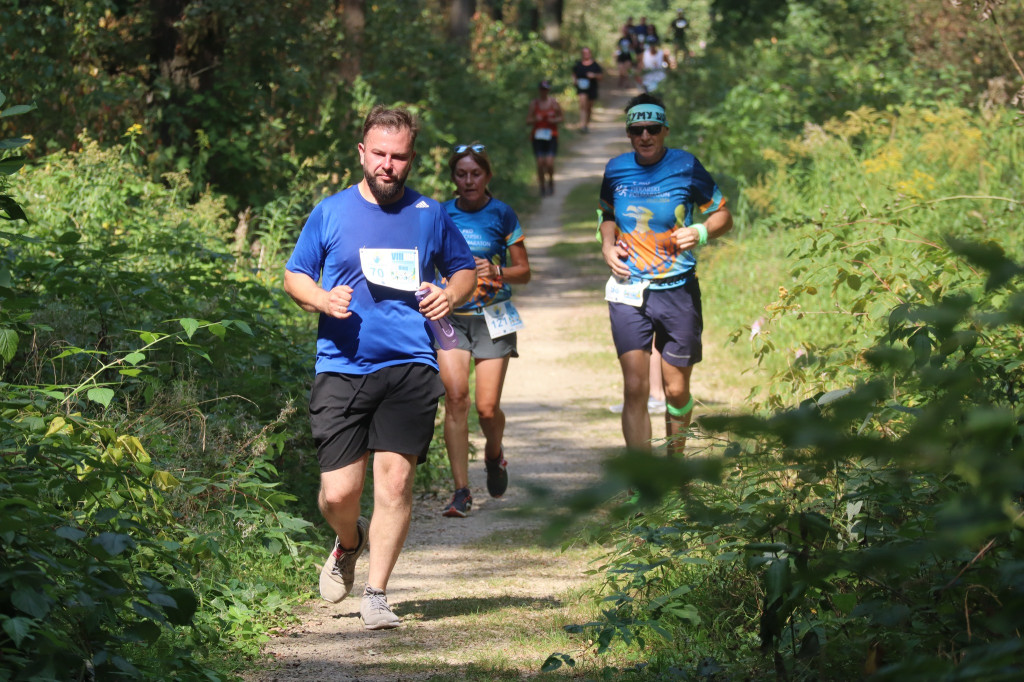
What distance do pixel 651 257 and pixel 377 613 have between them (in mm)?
2754

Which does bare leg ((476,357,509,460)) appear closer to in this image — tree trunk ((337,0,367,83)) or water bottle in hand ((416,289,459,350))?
water bottle in hand ((416,289,459,350))

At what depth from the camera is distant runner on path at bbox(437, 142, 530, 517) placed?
6.94 meters

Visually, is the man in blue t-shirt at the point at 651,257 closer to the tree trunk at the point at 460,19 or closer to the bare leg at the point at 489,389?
the bare leg at the point at 489,389

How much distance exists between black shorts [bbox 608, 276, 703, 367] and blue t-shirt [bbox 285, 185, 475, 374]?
1861 millimetres

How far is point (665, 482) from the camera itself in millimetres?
1739

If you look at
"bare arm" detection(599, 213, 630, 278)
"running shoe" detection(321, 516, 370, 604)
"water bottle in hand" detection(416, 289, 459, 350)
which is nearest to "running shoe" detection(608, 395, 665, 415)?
"bare arm" detection(599, 213, 630, 278)

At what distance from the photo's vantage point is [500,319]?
7027mm

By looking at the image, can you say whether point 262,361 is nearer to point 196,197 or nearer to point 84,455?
point 84,455

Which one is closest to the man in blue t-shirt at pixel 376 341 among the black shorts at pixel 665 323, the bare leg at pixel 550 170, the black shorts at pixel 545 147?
the black shorts at pixel 665 323

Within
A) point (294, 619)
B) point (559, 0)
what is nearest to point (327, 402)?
point (294, 619)

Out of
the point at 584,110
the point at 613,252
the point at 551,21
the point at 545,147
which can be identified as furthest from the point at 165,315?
the point at 551,21

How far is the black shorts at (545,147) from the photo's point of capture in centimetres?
2173

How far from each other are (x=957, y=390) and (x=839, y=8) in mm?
21918

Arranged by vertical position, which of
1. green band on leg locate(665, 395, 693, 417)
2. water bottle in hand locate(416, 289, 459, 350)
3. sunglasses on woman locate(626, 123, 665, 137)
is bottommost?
green band on leg locate(665, 395, 693, 417)
